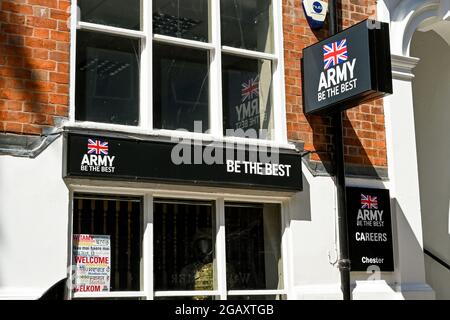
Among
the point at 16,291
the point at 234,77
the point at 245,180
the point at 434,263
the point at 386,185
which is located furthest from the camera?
the point at 434,263

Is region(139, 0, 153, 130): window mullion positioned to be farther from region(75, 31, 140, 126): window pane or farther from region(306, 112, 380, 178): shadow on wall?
region(306, 112, 380, 178): shadow on wall

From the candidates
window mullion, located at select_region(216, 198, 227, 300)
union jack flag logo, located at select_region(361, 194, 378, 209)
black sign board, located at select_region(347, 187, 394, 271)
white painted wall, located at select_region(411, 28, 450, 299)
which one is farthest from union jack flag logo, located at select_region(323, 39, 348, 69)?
white painted wall, located at select_region(411, 28, 450, 299)

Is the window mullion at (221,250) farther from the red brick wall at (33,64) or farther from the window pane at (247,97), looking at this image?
the red brick wall at (33,64)

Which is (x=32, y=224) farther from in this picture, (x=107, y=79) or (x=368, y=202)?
(x=368, y=202)

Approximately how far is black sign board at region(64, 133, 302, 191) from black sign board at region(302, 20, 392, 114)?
76 centimetres

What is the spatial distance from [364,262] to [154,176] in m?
2.85

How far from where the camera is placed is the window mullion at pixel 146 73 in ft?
25.2

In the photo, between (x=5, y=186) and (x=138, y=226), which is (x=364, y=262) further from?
(x=5, y=186)

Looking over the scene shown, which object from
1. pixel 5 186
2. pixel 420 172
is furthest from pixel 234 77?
pixel 420 172

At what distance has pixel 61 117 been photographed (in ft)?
23.8

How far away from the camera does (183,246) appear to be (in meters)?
7.76

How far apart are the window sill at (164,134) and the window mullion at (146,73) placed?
5.2 inches

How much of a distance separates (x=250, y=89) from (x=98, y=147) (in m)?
2.18

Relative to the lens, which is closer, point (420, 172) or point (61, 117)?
point (61, 117)
